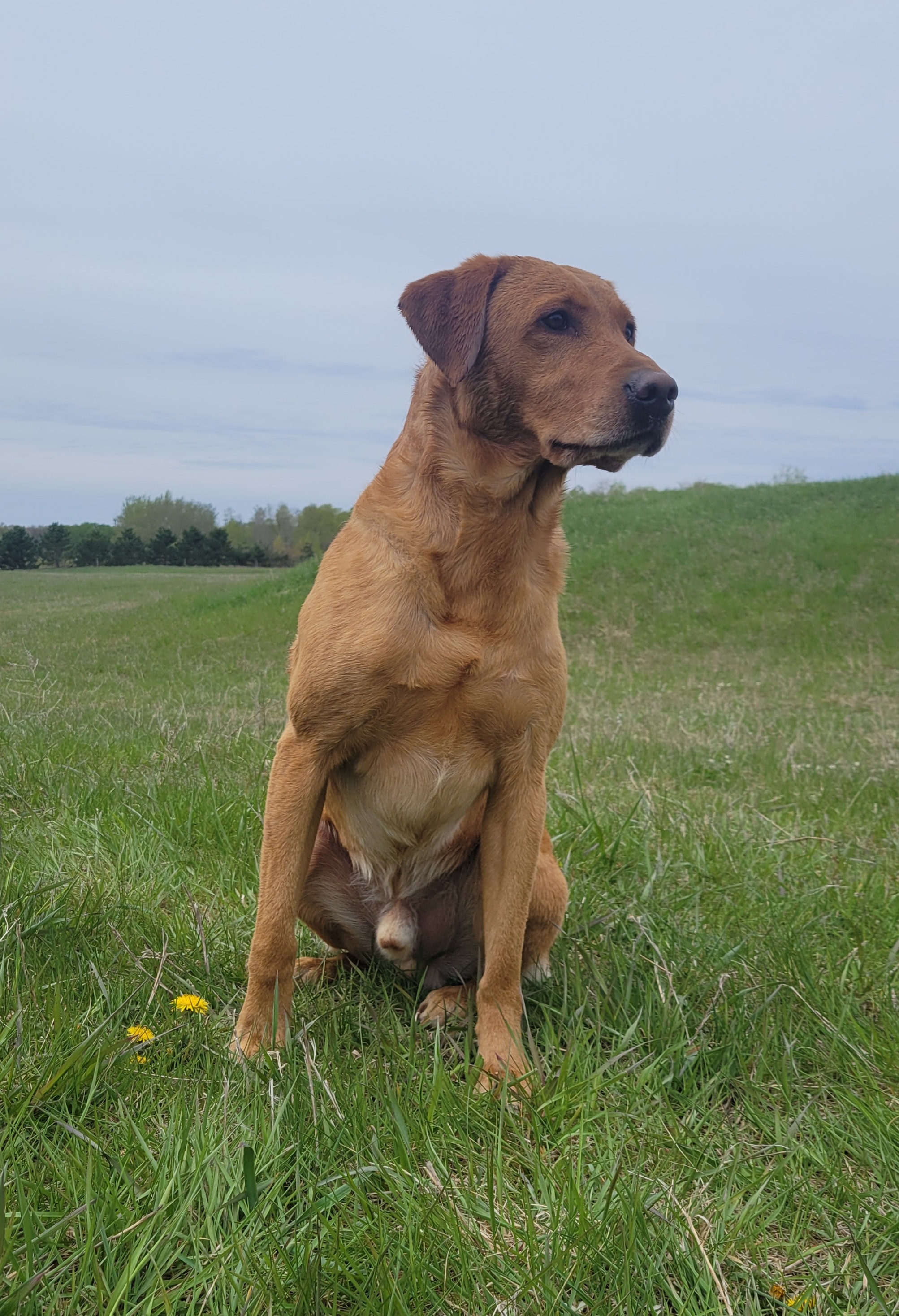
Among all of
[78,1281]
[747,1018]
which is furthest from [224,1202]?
[747,1018]

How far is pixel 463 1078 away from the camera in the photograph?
232 centimetres

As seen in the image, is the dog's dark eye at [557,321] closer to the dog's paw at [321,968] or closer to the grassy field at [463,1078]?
the grassy field at [463,1078]

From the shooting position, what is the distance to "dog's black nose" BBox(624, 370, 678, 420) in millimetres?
2295

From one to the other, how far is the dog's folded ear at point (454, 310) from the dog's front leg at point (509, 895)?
40.0 inches

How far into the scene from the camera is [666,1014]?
235cm

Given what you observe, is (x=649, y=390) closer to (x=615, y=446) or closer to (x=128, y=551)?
(x=615, y=446)

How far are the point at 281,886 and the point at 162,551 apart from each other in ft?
130

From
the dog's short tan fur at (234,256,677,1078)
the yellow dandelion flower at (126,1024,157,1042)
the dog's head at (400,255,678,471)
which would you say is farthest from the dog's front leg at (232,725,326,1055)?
the dog's head at (400,255,678,471)

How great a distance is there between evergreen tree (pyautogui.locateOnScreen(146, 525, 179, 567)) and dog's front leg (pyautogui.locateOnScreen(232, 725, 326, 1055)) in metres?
38.8

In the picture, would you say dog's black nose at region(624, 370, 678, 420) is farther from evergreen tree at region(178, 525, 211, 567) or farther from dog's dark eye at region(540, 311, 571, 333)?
evergreen tree at region(178, 525, 211, 567)

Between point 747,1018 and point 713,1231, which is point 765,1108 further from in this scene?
point 713,1231

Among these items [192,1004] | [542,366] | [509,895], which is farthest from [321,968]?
[542,366]

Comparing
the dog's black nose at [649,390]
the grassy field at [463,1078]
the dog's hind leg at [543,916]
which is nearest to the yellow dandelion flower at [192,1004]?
the grassy field at [463,1078]

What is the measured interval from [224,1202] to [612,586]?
46.6 feet
